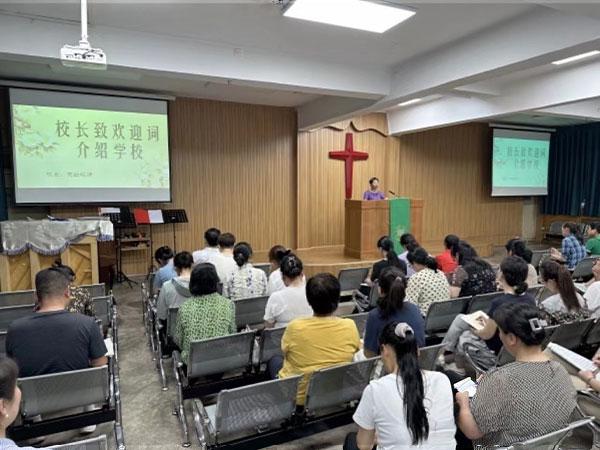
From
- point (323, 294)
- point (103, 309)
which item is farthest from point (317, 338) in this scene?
point (103, 309)

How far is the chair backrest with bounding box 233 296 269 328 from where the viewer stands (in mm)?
3395

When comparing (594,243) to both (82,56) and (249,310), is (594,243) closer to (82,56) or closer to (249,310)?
(249,310)

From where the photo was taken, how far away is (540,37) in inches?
147

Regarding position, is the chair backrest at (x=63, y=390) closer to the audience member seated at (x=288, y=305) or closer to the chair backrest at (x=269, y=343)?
the chair backrest at (x=269, y=343)

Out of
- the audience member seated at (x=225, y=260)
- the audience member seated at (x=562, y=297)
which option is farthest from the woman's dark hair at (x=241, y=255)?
the audience member seated at (x=562, y=297)

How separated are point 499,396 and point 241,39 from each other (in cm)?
426

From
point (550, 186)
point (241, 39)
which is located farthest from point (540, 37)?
point (550, 186)

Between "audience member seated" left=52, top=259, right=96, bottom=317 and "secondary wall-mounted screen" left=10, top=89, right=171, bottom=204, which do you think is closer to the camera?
"audience member seated" left=52, top=259, right=96, bottom=317

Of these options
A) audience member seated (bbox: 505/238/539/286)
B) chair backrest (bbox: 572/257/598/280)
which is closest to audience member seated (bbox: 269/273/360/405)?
audience member seated (bbox: 505/238/539/286)

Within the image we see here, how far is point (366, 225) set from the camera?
730 centimetres

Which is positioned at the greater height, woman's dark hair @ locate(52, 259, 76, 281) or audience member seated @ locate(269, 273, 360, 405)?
woman's dark hair @ locate(52, 259, 76, 281)

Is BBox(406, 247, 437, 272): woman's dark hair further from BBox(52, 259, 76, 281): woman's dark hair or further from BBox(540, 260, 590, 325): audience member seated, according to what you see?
BBox(52, 259, 76, 281): woman's dark hair

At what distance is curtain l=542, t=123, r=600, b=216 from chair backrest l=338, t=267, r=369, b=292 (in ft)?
29.1

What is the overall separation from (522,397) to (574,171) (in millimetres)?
11587
